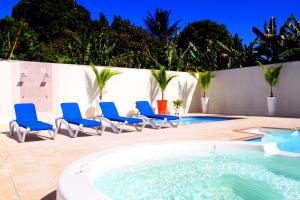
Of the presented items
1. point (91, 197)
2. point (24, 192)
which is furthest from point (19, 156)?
point (91, 197)

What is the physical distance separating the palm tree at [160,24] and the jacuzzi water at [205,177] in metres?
26.6

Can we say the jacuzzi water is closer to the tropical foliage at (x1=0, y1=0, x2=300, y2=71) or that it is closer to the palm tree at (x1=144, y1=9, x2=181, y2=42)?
the tropical foliage at (x1=0, y1=0, x2=300, y2=71)

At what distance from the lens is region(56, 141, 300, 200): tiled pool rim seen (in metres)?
2.64

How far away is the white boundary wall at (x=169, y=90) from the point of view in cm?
1082

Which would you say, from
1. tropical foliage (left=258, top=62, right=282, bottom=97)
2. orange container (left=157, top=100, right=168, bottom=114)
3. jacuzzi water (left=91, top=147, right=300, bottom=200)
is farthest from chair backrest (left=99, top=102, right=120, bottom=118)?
tropical foliage (left=258, top=62, right=282, bottom=97)

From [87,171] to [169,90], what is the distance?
1194 centimetres

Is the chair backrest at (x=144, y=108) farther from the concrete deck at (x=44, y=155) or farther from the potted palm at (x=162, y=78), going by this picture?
the potted palm at (x=162, y=78)

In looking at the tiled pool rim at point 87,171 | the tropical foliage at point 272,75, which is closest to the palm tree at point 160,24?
the tropical foliage at point 272,75

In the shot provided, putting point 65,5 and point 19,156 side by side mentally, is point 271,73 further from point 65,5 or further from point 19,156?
point 65,5

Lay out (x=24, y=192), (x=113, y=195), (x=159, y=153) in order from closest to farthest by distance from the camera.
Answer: (x=24, y=192)
(x=113, y=195)
(x=159, y=153)

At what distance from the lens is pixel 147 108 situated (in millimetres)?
10516

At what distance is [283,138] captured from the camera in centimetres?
794

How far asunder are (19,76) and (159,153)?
7568 mm

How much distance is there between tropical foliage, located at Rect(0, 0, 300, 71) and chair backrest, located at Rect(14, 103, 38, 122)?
200 inches
